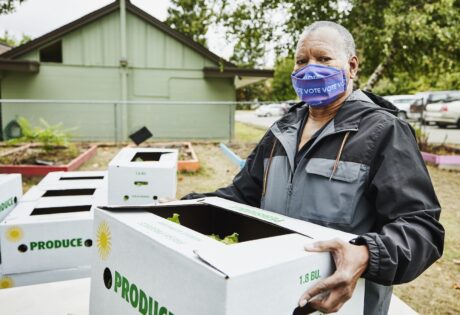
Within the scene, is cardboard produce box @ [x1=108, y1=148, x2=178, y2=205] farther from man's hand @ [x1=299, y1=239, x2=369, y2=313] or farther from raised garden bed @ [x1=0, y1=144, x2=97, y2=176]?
raised garden bed @ [x1=0, y1=144, x2=97, y2=176]

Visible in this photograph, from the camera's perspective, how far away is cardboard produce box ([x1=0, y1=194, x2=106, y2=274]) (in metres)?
2.31

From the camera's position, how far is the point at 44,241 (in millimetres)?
2363

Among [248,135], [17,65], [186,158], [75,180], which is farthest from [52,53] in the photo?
[75,180]

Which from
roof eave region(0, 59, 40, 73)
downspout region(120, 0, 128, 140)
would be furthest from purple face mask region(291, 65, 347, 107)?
roof eave region(0, 59, 40, 73)

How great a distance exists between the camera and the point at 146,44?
13.4 m

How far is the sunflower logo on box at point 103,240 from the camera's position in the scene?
121 cm

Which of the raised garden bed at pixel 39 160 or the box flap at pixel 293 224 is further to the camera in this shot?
the raised garden bed at pixel 39 160

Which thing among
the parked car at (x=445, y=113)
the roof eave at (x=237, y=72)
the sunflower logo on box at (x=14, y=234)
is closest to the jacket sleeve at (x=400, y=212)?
the sunflower logo on box at (x=14, y=234)

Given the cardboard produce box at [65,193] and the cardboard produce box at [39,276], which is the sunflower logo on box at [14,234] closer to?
the cardboard produce box at [39,276]

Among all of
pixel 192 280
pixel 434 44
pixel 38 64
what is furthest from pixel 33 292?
pixel 38 64

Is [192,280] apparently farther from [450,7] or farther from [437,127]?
[437,127]

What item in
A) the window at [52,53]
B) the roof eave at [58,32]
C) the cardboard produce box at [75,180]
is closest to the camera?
the cardboard produce box at [75,180]

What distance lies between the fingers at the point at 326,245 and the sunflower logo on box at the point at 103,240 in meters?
0.63

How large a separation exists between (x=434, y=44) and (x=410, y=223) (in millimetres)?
8390
